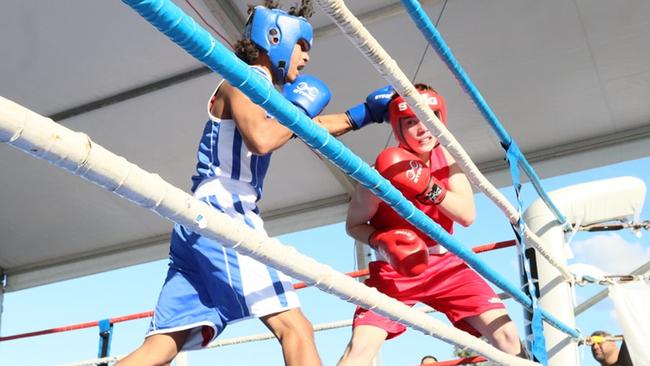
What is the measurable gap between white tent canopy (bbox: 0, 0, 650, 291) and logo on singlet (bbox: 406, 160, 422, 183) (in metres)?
1.80

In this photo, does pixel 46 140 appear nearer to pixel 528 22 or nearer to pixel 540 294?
pixel 540 294

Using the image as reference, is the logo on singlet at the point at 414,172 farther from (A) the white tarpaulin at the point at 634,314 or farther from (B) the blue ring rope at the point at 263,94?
(A) the white tarpaulin at the point at 634,314

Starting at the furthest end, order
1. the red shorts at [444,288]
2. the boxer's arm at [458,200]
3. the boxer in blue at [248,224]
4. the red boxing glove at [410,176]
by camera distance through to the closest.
Answer: the red shorts at [444,288], the boxer's arm at [458,200], the red boxing glove at [410,176], the boxer in blue at [248,224]

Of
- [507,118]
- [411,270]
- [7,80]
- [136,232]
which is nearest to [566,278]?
[411,270]

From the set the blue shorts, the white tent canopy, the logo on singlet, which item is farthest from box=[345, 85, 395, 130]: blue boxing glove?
the white tent canopy

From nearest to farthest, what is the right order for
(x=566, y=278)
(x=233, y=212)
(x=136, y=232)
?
(x=233, y=212) → (x=566, y=278) → (x=136, y=232)

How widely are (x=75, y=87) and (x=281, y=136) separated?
2747mm

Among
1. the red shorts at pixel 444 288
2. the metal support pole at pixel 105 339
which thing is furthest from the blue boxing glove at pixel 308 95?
the metal support pole at pixel 105 339

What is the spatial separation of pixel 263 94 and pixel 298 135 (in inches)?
4.3

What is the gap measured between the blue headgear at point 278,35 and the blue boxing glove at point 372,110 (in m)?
0.26

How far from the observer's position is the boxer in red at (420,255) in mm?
1544

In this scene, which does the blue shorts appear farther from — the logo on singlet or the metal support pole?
the metal support pole

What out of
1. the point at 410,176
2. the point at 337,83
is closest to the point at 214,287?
the point at 410,176

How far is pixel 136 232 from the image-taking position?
4.81 m
